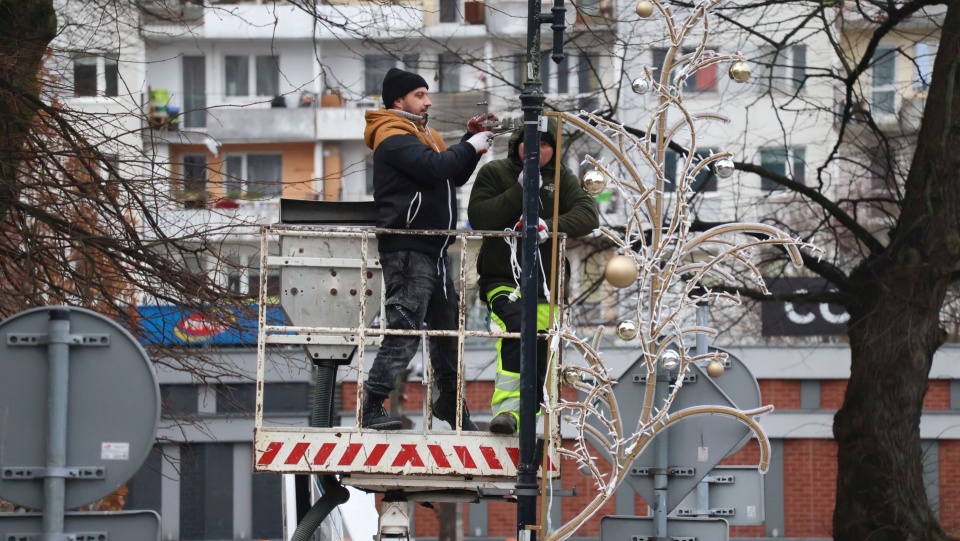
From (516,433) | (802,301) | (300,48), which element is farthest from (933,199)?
(300,48)

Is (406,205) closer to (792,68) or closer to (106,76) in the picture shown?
(792,68)

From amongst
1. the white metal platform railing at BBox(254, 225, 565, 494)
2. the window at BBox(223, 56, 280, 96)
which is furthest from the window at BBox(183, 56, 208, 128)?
the white metal platform railing at BBox(254, 225, 565, 494)

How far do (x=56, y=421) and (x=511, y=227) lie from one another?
3.28m

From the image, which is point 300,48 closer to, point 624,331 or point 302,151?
point 302,151

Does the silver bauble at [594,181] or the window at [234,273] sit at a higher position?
the silver bauble at [594,181]

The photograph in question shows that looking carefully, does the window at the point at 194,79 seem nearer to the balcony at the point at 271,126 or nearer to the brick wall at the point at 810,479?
the balcony at the point at 271,126

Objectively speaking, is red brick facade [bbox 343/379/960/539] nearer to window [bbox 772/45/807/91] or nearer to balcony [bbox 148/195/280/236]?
window [bbox 772/45/807/91]

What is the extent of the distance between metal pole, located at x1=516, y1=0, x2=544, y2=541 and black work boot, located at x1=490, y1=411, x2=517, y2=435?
0.90ft

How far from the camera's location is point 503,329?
8.80 meters

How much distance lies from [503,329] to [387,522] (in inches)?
48.6

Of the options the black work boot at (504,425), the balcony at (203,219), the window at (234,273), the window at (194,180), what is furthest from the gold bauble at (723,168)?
the window at (234,273)

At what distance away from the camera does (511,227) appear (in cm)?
873

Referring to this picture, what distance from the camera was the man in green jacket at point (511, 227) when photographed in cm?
848

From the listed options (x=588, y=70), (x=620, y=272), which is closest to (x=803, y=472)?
(x=588, y=70)
